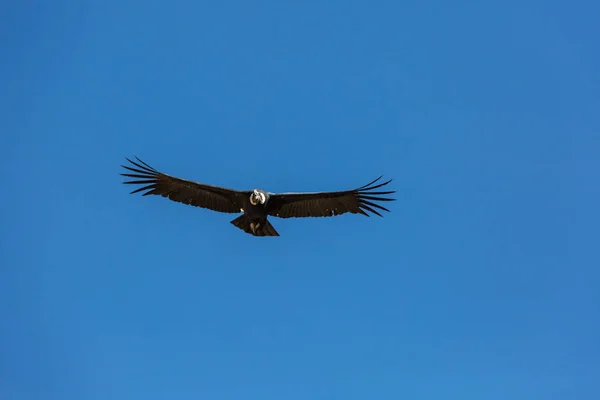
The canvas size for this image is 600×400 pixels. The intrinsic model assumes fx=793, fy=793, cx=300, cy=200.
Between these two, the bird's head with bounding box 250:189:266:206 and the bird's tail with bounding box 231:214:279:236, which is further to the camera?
the bird's tail with bounding box 231:214:279:236

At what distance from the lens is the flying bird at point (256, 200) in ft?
96.7

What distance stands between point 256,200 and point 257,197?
0.13 meters

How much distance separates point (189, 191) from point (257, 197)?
3384 mm

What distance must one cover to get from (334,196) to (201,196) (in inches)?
210

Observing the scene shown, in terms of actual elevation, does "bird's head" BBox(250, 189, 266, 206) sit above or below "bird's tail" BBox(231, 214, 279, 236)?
above

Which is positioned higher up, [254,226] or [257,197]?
[257,197]

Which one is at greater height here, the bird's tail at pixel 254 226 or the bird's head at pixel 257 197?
the bird's head at pixel 257 197

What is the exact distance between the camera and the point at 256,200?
96.1 ft

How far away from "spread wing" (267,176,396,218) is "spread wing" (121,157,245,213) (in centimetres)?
148

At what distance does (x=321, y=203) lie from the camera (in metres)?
30.5

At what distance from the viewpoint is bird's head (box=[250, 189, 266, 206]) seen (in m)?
29.2

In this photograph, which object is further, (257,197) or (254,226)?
(254,226)

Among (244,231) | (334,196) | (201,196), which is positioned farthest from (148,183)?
(334,196)

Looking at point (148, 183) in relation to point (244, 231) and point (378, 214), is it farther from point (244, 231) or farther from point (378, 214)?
point (378, 214)
